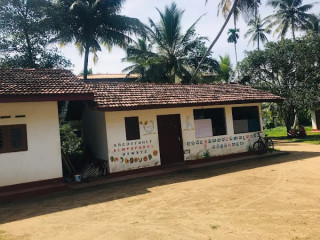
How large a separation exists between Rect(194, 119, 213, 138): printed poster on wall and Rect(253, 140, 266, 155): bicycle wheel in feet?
8.39

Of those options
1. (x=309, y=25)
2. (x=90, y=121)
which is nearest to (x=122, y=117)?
(x=90, y=121)

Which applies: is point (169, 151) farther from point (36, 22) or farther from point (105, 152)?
point (36, 22)

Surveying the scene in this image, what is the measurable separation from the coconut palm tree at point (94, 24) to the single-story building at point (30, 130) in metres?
13.3

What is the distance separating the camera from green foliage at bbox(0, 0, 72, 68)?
65.4ft

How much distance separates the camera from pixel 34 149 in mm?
8523

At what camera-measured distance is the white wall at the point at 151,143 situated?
10070 mm

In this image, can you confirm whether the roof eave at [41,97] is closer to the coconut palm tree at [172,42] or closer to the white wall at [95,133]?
the white wall at [95,133]

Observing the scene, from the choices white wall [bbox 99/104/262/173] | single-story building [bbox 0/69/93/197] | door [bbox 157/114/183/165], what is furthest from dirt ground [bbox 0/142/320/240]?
door [bbox 157/114/183/165]

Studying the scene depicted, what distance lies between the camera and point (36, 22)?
20.4 metres

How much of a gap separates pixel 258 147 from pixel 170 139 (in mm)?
4655

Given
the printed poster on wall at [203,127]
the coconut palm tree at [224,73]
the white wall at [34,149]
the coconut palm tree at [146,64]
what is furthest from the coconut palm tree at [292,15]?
the white wall at [34,149]

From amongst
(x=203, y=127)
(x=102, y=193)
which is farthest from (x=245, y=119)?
(x=102, y=193)

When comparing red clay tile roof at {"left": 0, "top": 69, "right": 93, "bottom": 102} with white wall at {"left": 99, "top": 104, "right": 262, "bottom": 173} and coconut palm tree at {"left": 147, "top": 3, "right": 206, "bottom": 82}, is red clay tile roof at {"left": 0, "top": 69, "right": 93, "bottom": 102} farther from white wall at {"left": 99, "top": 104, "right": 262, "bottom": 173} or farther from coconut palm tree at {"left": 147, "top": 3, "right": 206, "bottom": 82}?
coconut palm tree at {"left": 147, "top": 3, "right": 206, "bottom": 82}

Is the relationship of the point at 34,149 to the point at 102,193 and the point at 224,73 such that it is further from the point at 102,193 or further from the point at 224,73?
the point at 224,73
